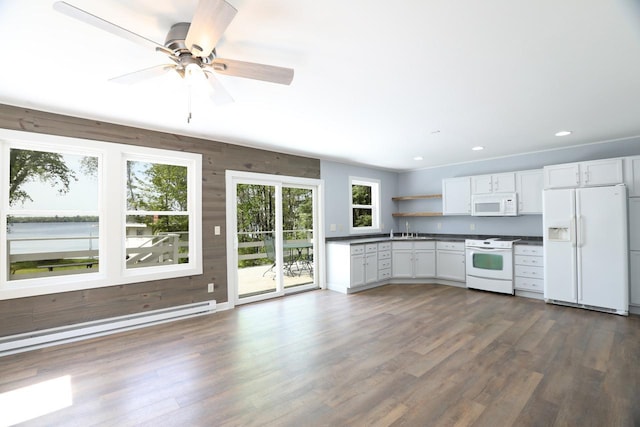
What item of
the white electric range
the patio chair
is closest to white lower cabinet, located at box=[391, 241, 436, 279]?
the white electric range

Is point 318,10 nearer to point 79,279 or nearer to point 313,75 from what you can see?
point 313,75

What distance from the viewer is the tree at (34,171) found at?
3174 mm

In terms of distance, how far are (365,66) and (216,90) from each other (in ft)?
3.71

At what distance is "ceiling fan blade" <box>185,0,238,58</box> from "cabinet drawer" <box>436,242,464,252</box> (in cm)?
546

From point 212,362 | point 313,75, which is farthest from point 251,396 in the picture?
point 313,75

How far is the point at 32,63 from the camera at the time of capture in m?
2.26

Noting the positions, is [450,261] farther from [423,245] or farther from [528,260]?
[528,260]

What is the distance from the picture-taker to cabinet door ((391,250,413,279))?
6.15 metres

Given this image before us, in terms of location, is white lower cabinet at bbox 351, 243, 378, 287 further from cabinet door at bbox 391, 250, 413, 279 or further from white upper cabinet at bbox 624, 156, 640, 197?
white upper cabinet at bbox 624, 156, 640, 197

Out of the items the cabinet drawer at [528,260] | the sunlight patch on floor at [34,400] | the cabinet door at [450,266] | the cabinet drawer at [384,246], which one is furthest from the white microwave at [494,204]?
the sunlight patch on floor at [34,400]

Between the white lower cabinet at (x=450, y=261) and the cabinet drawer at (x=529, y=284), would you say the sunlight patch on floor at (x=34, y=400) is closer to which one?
the white lower cabinet at (x=450, y=261)

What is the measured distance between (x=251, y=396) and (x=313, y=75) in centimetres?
253

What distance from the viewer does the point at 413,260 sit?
243 inches

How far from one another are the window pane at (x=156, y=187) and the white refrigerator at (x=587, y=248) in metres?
5.42
